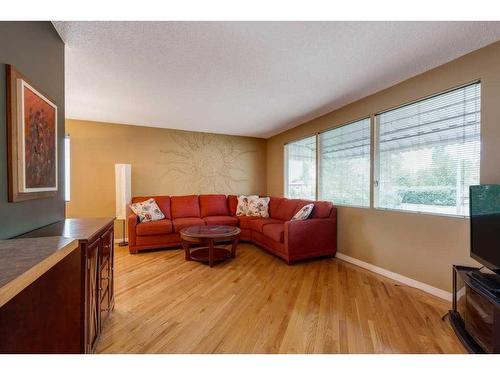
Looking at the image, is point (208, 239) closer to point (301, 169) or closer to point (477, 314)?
point (301, 169)

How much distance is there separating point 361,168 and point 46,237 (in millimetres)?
3331

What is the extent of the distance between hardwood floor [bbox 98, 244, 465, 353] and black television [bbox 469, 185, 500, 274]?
24.0 inches

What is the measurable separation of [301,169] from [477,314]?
328 centimetres

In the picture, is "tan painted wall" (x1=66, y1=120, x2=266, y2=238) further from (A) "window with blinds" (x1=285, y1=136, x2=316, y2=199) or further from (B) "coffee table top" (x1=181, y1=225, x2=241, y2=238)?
(B) "coffee table top" (x1=181, y1=225, x2=241, y2=238)

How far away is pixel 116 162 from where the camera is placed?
172 inches

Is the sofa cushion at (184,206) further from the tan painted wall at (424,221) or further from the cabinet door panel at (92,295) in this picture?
the cabinet door panel at (92,295)

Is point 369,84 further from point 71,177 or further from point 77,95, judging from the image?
point 71,177

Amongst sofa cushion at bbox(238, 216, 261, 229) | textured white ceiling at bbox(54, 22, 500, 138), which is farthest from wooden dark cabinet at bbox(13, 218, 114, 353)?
sofa cushion at bbox(238, 216, 261, 229)

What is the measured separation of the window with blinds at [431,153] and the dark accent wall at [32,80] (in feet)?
10.9

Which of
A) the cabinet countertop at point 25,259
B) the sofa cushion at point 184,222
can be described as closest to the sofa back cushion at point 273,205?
the sofa cushion at point 184,222

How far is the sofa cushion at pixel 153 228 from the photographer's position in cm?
366

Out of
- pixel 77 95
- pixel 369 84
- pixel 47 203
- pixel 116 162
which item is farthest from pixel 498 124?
pixel 116 162

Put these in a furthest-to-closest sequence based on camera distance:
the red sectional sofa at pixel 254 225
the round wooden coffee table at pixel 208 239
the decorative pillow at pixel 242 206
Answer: the decorative pillow at pixel 242 206 → the red sectional sofa at pixel 254 225 → the round wooden coffee table at pixel 208 239
